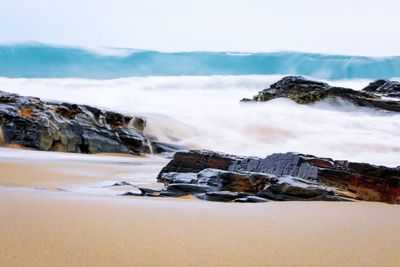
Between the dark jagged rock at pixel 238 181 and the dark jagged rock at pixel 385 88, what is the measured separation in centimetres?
2273

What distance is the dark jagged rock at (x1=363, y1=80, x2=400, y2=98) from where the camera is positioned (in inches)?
1022

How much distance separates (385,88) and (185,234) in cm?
2647

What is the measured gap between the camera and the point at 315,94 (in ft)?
80.2

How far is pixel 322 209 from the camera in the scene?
3.46 m

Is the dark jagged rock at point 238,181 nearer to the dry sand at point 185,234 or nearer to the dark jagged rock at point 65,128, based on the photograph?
the dry sand at point 185,234

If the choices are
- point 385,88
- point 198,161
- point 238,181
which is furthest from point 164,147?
point 385,88

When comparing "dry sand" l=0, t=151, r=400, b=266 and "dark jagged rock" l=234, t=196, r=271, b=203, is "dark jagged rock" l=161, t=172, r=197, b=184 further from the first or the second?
"dry sand" l=0, t=151, r=400, b=266

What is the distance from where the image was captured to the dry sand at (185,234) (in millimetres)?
1985

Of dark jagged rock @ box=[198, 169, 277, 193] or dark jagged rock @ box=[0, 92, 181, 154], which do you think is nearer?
dark jagged rock @ box=[198, 169, 277, 193]

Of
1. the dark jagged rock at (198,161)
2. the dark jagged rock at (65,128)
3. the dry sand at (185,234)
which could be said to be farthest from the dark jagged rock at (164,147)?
the dry sand at (185,234)

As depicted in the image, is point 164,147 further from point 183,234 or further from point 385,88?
point 385,88

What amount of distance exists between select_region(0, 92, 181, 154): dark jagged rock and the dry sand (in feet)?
26.7

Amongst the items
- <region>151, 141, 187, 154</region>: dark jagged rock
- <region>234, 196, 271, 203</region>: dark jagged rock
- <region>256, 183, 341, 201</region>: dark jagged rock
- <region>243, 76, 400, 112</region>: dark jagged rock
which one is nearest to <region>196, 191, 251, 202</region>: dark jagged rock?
<region>234, 196, 271, 203</region>: dark jagged rock

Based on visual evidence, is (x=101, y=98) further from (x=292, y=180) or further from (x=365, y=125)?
(x=292, y=180)
